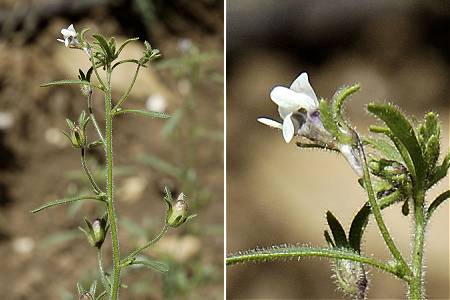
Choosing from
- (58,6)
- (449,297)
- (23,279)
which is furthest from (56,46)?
(449,297)

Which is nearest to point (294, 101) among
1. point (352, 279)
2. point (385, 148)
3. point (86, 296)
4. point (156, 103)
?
point (385, 148)

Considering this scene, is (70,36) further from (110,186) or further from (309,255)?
(309,255)

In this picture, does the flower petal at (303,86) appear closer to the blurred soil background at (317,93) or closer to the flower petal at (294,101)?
the flower petal at (294,101)

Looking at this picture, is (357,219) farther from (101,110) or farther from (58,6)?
(58,6)

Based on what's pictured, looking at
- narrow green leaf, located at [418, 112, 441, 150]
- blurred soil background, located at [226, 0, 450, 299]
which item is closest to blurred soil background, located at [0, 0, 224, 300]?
blurred soil background, located at [226, 0, 450, 299]

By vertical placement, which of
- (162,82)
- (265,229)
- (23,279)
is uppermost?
(162,82)

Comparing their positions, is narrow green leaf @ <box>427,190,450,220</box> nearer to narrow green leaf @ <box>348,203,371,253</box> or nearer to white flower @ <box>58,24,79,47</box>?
narrow green leaf @ <box>348,203,371,253</box>
